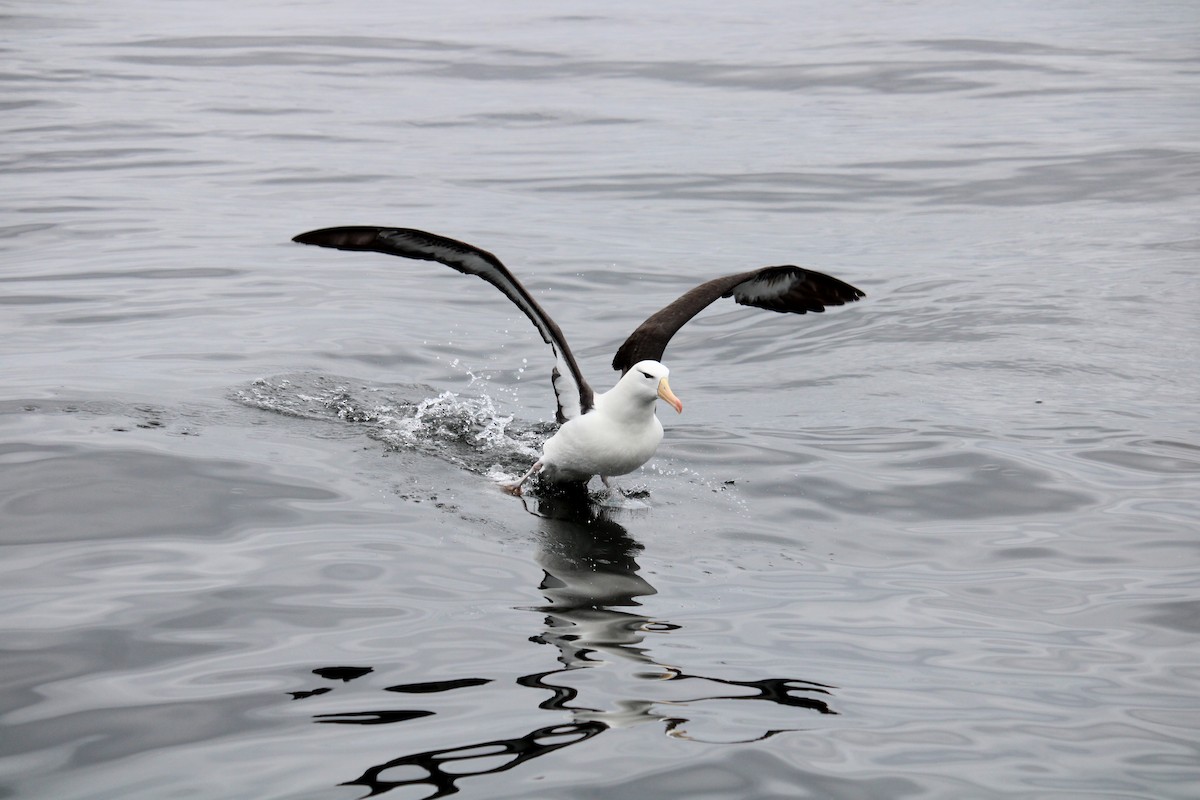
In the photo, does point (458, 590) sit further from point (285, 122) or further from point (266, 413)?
point (285, 122)

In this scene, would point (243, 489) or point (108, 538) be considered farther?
point (243, 489)

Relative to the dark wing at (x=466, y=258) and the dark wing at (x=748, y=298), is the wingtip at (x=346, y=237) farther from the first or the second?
the dark wing at (x=748, y=298)

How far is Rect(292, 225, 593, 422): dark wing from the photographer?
307 inches

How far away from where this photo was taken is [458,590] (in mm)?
6371

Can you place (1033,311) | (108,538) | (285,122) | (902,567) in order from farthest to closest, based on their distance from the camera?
(285,122) → (1033,311) → (902,567) → (108,538)

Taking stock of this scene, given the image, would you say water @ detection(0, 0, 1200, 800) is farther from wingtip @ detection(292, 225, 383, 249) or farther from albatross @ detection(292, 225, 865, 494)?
wingtip @ detection(292, 225, 383, 249)

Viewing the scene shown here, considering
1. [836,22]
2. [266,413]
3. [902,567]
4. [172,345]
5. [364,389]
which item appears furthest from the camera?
[836,22]

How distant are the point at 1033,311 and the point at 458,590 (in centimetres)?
780

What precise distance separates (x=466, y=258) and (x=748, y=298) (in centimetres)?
270

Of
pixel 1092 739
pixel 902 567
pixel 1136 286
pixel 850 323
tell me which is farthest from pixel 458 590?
pixel 1136 286

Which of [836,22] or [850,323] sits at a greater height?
[836,22]

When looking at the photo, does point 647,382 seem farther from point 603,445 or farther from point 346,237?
point 346,237

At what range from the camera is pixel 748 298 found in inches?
394

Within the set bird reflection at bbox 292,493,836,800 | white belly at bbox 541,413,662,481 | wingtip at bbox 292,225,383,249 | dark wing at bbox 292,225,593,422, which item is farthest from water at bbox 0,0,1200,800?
wingtip at bbox 292,225,383,249
